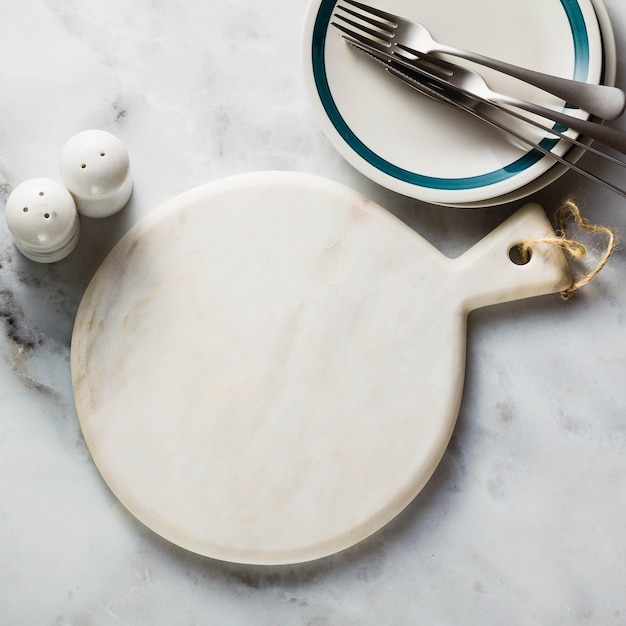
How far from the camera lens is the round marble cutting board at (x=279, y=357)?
24.1 inches

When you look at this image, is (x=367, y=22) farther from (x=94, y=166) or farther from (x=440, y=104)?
(x=94, y=166)

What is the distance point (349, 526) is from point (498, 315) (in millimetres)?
252

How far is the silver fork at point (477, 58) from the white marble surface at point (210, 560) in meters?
0.09

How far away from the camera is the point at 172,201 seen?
62 centimetres

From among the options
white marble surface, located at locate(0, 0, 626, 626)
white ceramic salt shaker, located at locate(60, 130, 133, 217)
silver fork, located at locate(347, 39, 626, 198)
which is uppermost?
silver fork, located at locate(347, 39, 626, 198)

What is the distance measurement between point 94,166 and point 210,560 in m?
0.38

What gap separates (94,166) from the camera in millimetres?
536

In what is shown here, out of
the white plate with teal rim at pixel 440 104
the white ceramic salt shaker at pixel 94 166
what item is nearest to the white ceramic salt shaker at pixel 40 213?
the white ceramic salt shaker at pixel 94 166

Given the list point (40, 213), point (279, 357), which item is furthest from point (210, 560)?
point (40, 213)

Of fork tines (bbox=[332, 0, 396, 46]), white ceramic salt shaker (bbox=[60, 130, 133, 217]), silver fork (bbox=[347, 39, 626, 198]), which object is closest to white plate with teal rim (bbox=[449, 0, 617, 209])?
silver fork (bbox=[347, 39, 626, 198])

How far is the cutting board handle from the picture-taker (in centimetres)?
62

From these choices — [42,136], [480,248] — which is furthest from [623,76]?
[42,136]

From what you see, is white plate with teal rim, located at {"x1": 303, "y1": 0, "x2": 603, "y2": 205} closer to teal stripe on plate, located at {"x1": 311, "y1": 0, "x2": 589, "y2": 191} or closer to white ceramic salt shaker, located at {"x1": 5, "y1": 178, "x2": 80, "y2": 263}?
teal stripe on plate, located at {"x1": 311, "y1": 0, "x2": 589, "y2": 191}

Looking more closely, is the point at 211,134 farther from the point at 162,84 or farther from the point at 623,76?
the point at 623,76
